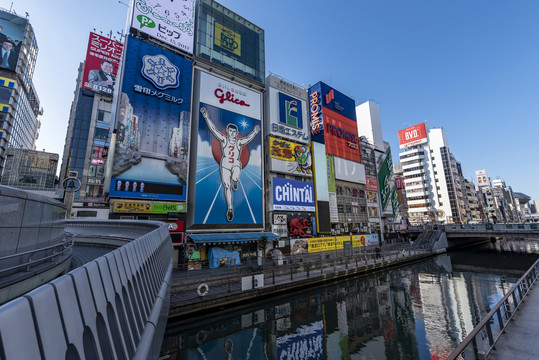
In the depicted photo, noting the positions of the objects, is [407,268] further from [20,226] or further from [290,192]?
[20,226]

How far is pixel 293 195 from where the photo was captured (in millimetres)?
41219

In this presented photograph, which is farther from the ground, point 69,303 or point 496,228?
point 496,228

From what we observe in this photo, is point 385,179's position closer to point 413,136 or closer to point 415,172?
point 415,172

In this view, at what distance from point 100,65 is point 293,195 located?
47122 mm

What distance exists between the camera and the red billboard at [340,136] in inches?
2029

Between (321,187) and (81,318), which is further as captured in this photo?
(321,187)

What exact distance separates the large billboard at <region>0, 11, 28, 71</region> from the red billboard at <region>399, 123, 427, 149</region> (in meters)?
117

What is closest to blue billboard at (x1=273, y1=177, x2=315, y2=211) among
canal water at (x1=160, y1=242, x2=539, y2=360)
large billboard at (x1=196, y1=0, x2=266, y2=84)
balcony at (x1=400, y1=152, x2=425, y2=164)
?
canal water at (x1=160, y1=242, x2=539, y2=360)

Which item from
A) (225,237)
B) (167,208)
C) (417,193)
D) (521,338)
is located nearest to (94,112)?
(167,208)

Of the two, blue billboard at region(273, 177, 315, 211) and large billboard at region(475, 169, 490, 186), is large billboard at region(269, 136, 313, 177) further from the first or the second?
large billboard at region(475, 169, 490, 186)

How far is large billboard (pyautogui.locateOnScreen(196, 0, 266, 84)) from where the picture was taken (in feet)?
125

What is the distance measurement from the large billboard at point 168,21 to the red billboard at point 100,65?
24.0 metres

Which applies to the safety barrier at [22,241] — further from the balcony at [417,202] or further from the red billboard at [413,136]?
the red billboard at [413,136]

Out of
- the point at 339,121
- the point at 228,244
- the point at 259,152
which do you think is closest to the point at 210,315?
the point at 228,244
